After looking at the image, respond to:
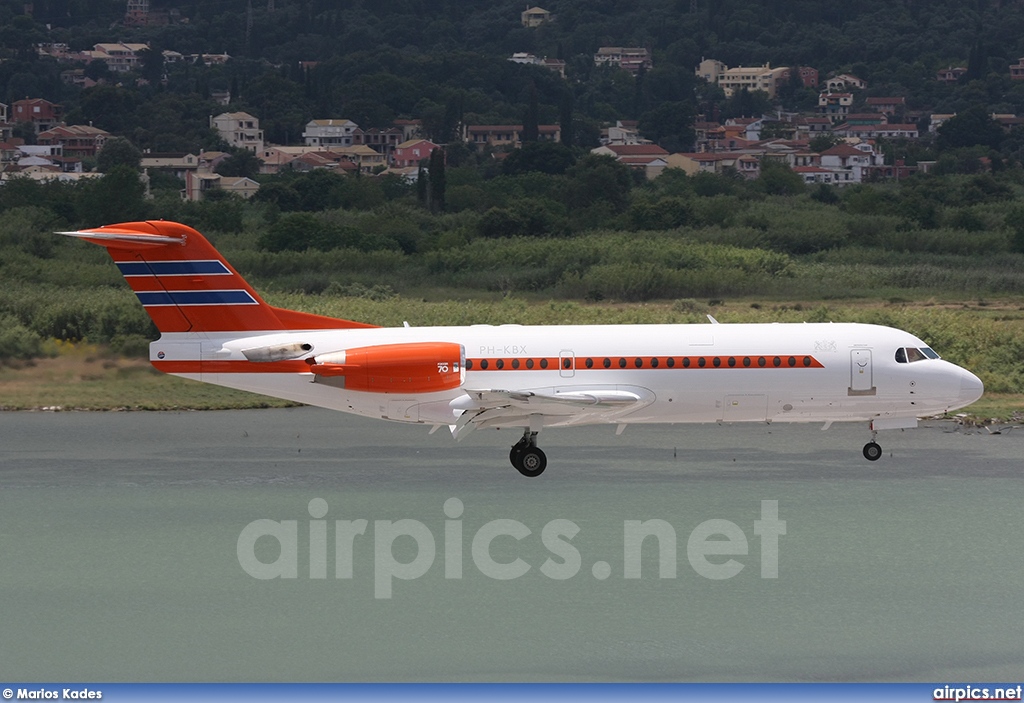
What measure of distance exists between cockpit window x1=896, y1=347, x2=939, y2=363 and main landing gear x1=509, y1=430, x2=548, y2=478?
9.45m

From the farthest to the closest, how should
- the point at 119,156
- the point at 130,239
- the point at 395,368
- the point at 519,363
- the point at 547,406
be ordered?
the point at 119,156 < the point at 519,363 < the point at 395,368 < the point at 547,406 < the point at 130,239

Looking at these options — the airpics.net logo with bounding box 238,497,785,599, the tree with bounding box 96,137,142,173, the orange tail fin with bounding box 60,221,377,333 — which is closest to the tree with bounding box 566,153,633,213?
the tree with bounding box 96,137,142,173

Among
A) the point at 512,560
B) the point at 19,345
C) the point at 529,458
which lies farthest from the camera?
the point at 19,345

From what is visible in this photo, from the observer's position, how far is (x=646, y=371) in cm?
3856

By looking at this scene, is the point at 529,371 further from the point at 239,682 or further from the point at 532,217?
the point at 532,217

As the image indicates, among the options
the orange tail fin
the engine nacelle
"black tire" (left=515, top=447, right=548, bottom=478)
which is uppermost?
the orange tail fin

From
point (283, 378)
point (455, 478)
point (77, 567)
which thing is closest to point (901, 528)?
point (455, 478)

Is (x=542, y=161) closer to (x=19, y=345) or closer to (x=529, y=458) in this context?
(x=19, y=345)

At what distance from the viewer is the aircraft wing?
37.8 m

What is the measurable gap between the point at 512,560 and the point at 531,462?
7.43 metres

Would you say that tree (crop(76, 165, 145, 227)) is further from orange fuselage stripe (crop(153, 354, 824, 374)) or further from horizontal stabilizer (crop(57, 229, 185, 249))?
orange fuselage stripe (crop(153, 354, 824, 374))

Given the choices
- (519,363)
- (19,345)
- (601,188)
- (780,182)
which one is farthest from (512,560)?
(780,182)

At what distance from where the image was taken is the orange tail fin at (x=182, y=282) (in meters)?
38.6

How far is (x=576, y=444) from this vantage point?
154 ft
